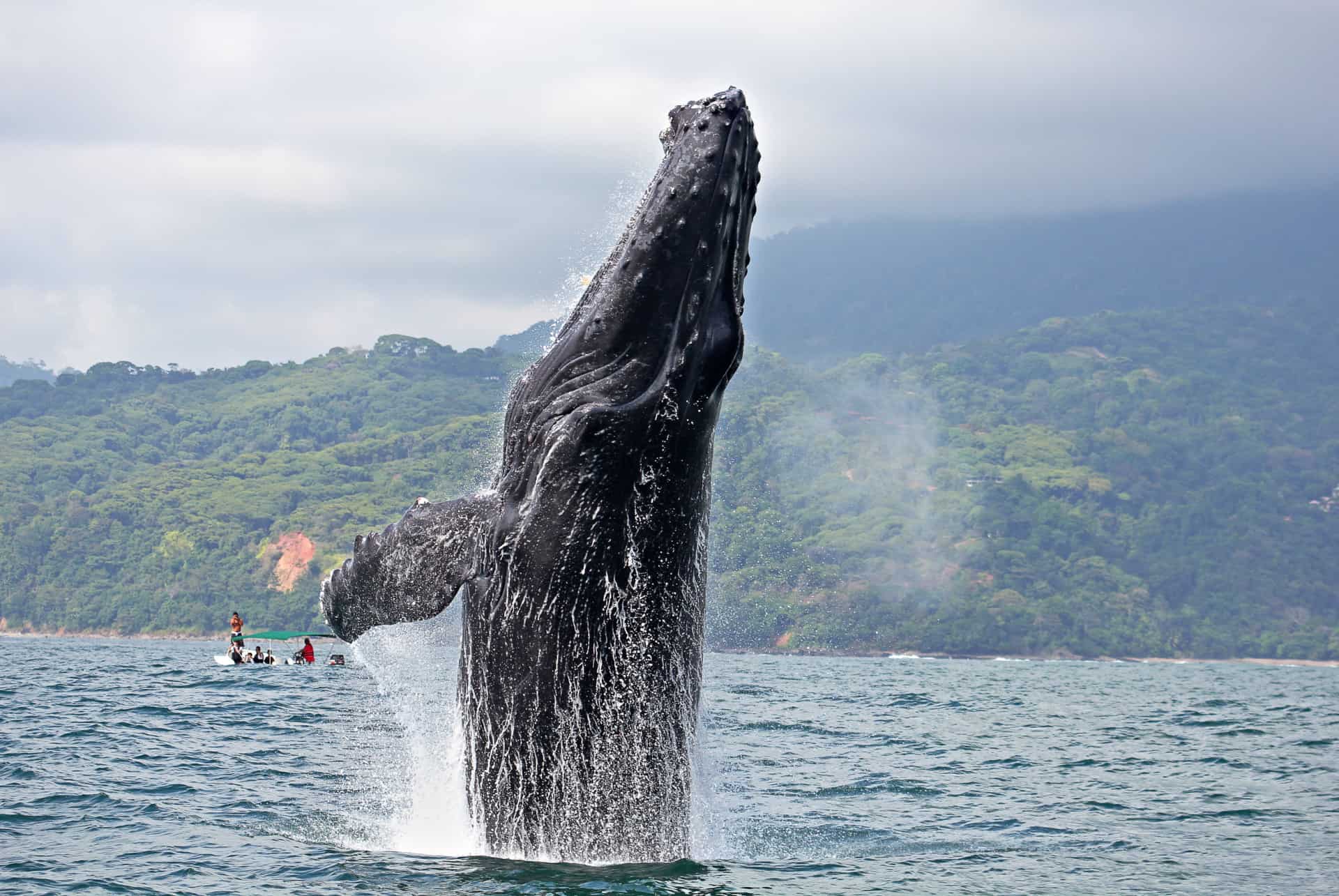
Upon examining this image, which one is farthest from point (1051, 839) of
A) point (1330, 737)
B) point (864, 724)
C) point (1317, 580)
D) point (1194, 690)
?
point (1317, 580)

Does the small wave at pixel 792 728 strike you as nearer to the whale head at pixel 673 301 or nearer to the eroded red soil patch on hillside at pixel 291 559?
the whale head at pixel 673 301

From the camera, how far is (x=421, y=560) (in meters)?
7.10

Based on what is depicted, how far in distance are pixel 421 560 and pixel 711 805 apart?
2425 millimetres

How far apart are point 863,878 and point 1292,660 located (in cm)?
16039

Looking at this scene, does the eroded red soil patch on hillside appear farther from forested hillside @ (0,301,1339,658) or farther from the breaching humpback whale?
the breaching humpback whale

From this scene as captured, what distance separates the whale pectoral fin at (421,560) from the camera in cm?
704

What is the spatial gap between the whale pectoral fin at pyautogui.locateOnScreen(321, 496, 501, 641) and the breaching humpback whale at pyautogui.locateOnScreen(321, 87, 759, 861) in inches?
0.4

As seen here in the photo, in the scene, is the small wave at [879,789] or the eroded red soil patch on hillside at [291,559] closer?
the small wave at [879,789]

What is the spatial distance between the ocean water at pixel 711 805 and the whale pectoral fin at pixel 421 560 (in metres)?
0.81

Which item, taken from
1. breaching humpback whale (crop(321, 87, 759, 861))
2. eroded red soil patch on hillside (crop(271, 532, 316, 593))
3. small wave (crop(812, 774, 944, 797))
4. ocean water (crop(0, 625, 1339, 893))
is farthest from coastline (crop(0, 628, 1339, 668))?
breaching humpback whale (crop(321, 87, 759, 861))

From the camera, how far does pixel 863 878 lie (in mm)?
8438

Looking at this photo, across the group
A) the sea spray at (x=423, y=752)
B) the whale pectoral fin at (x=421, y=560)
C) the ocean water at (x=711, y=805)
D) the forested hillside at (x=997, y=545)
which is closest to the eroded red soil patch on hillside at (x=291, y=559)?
the forested hillside at (x=997, y=545)

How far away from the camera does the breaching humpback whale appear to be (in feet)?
22.2

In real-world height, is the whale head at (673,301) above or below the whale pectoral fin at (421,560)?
above
